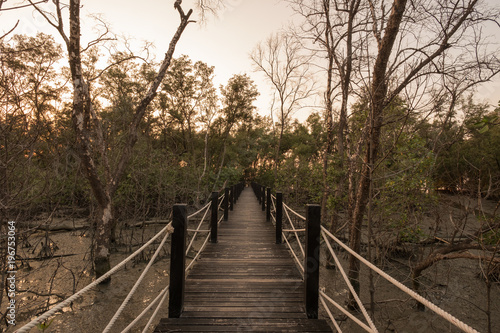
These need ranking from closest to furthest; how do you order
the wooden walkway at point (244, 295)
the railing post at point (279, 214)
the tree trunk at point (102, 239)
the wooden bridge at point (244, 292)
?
the wooden bridge at point (244, 292) < the wooden walkway at point (244, 295) < the railing post at point (279, 214) < the tree trunk at point (102, 239)

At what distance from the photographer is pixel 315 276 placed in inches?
119

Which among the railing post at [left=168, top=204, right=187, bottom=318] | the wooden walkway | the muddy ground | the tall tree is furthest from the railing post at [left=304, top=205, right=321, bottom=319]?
the tall tree

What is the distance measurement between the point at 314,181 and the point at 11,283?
40.2ft

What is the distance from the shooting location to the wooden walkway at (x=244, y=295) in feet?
9.06

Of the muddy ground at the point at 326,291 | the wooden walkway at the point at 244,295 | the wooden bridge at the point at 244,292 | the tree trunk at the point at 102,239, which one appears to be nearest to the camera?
the wooden bridge at the point at 244,292

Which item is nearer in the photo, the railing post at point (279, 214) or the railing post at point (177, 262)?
the railing post at point (177, 262)

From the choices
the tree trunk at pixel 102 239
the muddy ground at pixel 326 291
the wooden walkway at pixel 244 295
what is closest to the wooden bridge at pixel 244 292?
the wooden walkway at pixel 244 295

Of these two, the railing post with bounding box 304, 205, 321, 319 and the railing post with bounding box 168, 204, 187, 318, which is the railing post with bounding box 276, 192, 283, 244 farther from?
the railing post with bounding box 168, 204, 187, 318

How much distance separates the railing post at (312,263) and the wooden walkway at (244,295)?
16cm

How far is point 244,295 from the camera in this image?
3.50 metres

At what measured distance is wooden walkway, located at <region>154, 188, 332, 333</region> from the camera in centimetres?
276

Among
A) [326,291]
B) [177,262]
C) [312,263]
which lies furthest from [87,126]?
[326,291]

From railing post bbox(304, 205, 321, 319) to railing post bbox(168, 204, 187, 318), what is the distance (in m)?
1.53

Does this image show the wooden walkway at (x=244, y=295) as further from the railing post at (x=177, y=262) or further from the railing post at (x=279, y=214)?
the railing post at (x=279, y=214)
